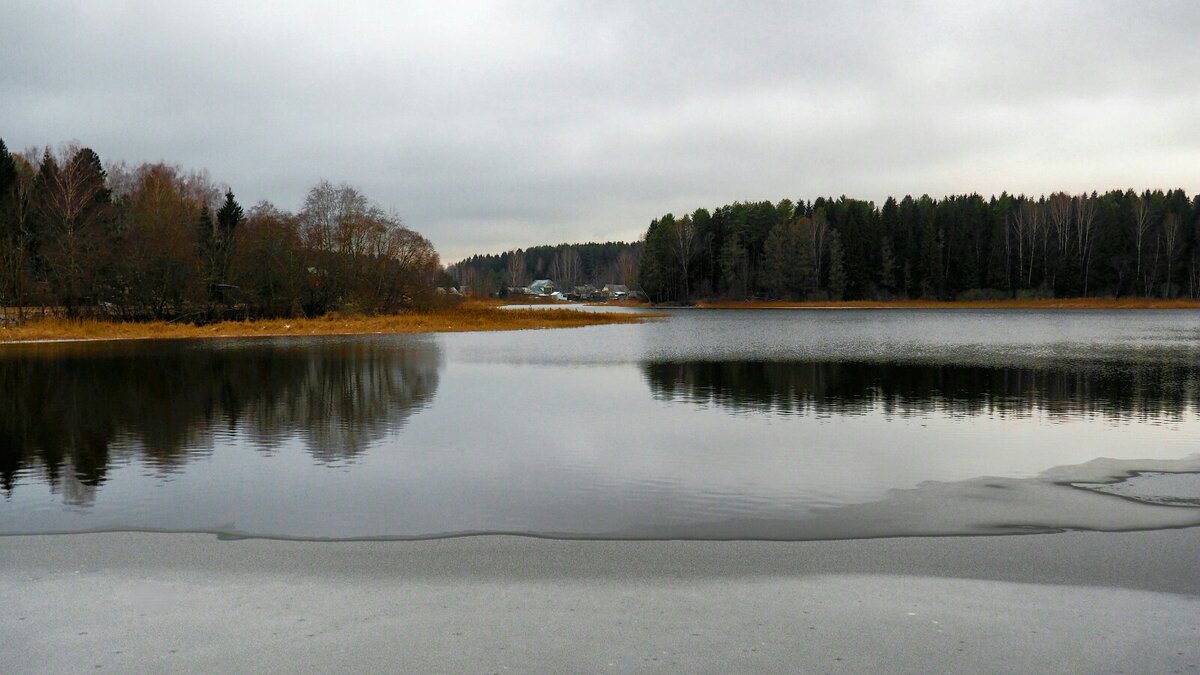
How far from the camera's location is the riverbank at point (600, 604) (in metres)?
Result: 4.73

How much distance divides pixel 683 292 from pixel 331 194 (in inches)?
2921

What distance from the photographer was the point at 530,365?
2762 centimetres

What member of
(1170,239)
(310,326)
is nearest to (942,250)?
(1170,239)

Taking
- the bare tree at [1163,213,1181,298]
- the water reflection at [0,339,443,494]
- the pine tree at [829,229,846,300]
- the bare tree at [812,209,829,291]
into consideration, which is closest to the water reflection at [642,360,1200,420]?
the water reflection at [0,339,443,494]

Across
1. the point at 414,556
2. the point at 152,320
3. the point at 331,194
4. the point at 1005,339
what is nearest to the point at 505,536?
the point at 414,556

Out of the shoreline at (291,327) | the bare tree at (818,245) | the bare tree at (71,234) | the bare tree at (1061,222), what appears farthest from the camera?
the bare tree at (818,245)

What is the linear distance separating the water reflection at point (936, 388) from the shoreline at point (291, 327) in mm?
30826

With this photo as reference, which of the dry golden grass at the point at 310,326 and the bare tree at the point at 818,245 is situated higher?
the bare tree at the point at 818,245

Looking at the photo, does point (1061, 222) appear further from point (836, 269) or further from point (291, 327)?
point (291, 327)

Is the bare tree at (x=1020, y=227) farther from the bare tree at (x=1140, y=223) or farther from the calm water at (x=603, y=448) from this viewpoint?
the calm water at (x=603, y=448)

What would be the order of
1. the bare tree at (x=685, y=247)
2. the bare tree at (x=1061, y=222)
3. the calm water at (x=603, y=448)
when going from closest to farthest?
the calm water at (x=603, y=448), the bare tree at (x=1061, y=222), the bare tree at (x=685, y=247)

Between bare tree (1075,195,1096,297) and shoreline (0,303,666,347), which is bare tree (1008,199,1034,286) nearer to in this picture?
bare tree (1075,195,1096,297)

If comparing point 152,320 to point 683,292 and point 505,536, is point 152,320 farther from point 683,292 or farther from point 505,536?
point 683,292

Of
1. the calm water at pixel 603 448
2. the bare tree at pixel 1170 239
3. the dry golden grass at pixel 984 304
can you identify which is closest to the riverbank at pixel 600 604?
the calm water at pixel 603 448
